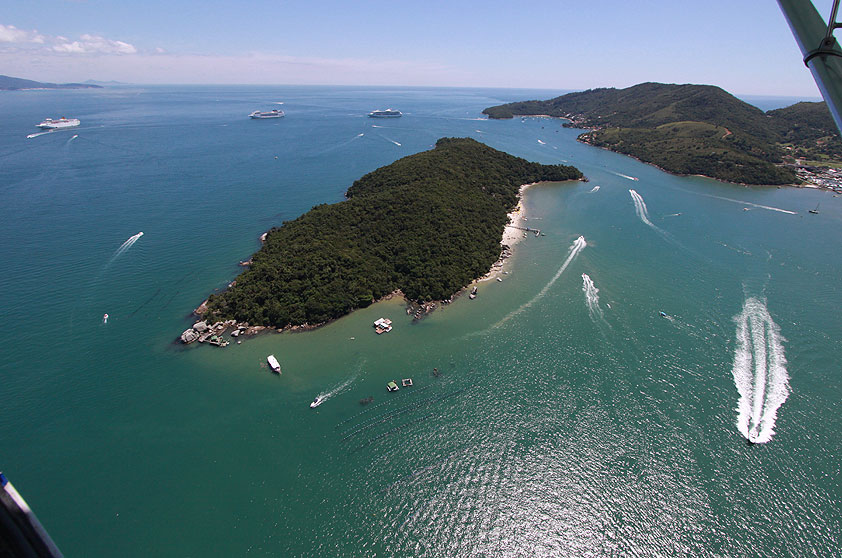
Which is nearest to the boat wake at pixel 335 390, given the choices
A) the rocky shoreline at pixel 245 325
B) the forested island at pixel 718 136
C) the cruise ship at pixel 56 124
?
the rocky shoreline at pixel 245 325

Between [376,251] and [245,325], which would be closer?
[245,325]

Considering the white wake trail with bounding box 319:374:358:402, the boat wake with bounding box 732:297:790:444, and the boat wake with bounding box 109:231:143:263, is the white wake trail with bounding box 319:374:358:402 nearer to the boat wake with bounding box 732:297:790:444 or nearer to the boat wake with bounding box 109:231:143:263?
the boat wake with bounding box 732:297:790:444

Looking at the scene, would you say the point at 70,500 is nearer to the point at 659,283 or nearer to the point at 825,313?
the point at 659,283

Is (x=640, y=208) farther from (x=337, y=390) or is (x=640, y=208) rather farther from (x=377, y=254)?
(x=337, y=390)

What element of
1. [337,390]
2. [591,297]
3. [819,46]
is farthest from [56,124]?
[819,46]

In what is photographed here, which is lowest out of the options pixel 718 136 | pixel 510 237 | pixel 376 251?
pixel 376 251

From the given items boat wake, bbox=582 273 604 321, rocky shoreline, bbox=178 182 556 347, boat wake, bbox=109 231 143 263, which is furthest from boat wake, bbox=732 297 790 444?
boat wake, bbox=109 231 143 263

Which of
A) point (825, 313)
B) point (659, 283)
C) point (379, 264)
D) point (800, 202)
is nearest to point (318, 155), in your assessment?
point (379, 264)
